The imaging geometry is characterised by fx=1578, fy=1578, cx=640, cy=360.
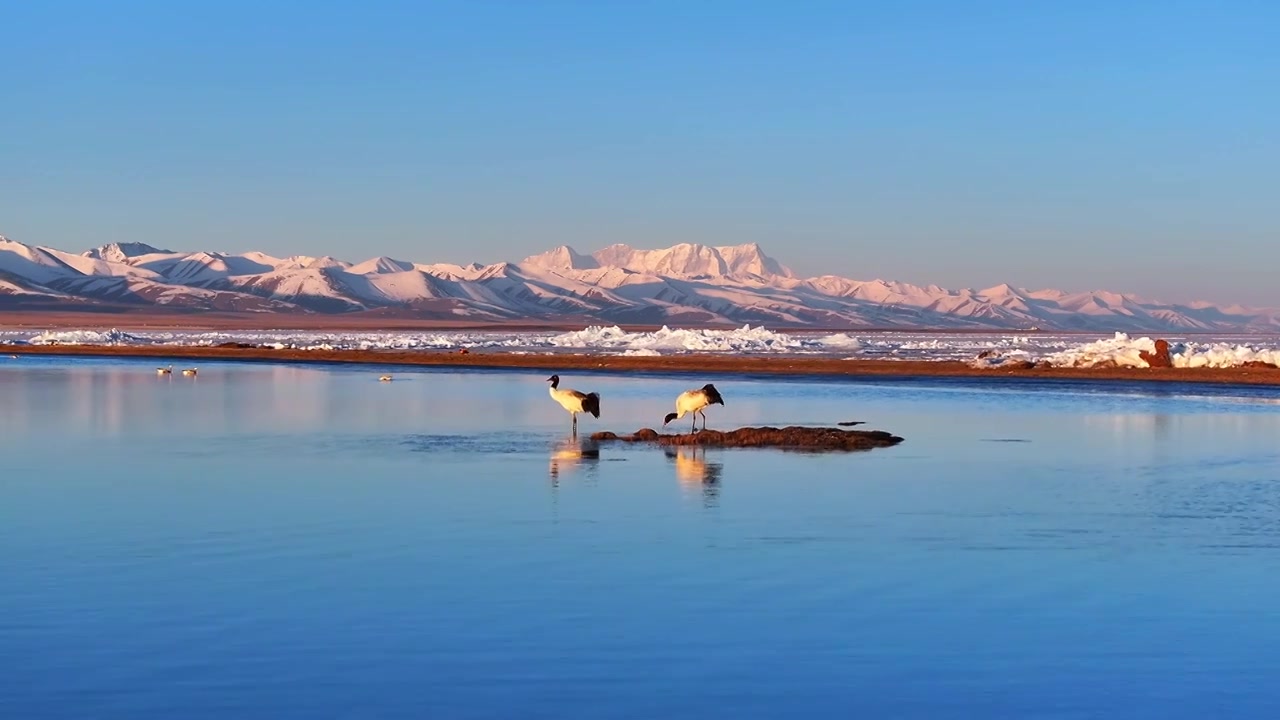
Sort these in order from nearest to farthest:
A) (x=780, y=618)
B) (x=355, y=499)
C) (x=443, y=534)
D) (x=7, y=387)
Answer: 1. (x=780, y=618)
2. (x=443, y=534)
3. (x=355, y=499)
4. (x=7, y=387)

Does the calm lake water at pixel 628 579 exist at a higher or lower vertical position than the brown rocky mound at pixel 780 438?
lower

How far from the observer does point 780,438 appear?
1925cm

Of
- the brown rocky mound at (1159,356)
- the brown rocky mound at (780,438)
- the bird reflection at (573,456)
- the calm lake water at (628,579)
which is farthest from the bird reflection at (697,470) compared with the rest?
the brown rocky mound at (1159,356)

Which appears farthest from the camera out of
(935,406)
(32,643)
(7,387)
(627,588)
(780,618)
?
(7,387)

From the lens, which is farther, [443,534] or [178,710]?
[443,534]

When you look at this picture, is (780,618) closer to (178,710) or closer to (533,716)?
(533,716)

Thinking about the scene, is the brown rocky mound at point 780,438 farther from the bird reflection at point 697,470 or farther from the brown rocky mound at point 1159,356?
the brown rocky mound at point 1159,356

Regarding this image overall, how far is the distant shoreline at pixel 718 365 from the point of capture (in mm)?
39719

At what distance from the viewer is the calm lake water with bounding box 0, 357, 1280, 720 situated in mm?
6863

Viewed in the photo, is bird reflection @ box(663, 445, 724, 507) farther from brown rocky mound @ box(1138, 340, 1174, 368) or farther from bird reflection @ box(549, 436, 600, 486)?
brown rocky mound @ box(1138, 340, 1174, 368)

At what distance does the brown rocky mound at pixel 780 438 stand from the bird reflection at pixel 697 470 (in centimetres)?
48

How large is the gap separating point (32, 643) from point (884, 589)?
463cm

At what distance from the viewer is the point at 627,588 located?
358 inches

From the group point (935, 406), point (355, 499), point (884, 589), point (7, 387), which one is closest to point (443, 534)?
point (355, 499)
